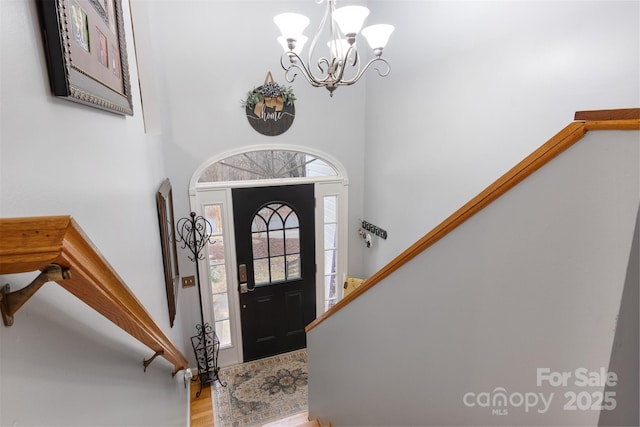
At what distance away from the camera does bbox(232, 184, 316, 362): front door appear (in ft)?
11.3

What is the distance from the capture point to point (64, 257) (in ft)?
1.39

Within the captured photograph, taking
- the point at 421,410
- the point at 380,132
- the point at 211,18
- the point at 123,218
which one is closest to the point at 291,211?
the point at 380,132

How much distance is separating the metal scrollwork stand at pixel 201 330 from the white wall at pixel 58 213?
193 centimetres

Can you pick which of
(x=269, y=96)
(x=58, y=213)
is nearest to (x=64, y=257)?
(x=58, y=213)

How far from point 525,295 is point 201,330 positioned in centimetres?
338

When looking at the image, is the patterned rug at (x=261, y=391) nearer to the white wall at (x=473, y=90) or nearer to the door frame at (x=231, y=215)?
→ the door frame at (x=231, y=215)

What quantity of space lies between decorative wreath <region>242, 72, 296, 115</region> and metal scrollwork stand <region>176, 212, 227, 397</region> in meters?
1.22

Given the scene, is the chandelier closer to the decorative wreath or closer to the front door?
the decorative wreath

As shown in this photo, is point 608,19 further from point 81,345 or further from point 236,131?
point 236,131

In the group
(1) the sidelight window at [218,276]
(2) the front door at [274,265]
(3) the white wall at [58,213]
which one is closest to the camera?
(3) the white wall at [58,213]

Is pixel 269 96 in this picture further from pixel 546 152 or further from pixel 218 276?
pixel 546 152

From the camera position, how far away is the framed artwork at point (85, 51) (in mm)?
658

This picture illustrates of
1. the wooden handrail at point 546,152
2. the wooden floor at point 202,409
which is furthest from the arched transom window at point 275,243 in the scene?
the wooden handrail at point 546,152

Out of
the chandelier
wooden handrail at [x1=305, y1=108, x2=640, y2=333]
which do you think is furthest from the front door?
wooden handrail at [x1=305, y1=108, x2=640, y2=333]
